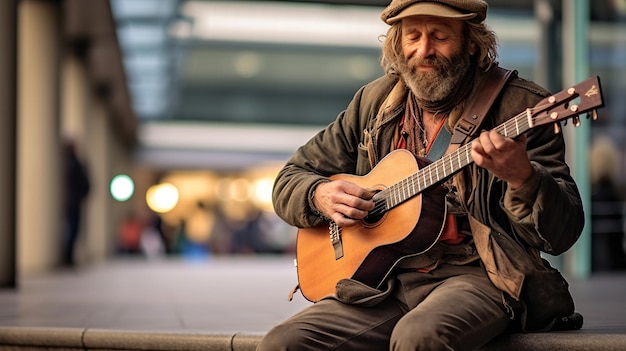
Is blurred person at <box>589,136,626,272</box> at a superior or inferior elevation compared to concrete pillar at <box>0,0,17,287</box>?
inferior

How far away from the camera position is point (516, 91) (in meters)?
3.49

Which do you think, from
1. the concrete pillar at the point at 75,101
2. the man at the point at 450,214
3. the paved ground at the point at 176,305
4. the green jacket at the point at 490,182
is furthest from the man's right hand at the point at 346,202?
the concrete pillar at the point at 75,101

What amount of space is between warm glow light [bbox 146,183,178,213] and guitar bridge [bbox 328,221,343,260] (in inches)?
1244

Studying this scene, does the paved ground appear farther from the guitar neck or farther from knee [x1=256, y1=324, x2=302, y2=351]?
knee [x1=256, y1=324, x2=302, y2=351]

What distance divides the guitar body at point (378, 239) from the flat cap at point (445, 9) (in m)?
0.46

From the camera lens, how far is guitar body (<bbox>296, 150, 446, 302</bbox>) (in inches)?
136

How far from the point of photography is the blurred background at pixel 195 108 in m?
11.0

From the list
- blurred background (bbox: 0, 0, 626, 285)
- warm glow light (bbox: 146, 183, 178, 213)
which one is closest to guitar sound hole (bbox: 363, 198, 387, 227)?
blurred background (bbox: 0, 0, 626, 285)

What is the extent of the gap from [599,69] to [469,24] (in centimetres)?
799

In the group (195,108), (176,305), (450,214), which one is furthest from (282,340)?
(195,108)

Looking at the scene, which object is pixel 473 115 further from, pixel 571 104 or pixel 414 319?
pixel 414 319

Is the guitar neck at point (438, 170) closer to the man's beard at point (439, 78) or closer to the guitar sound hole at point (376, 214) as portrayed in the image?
the guitar sound hole at point (376, 214)

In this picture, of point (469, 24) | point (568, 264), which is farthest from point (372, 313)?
point (568, 264)

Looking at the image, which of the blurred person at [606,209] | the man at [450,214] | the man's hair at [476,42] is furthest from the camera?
the blurred person at [606,209]
